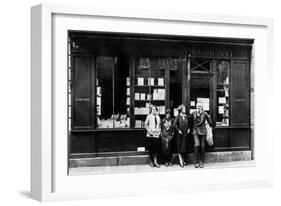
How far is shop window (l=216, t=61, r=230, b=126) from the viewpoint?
7578 mm

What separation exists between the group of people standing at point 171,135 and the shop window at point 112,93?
1.45 ft

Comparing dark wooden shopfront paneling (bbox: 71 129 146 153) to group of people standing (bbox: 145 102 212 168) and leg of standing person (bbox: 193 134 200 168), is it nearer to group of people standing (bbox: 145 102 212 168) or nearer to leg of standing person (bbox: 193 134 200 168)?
group of people standing (bbox: 145 102 212 168)

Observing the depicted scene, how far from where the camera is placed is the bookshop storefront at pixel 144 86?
6.77 meters

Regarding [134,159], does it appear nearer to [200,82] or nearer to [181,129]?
[181,129]

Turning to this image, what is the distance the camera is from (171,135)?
7145mm

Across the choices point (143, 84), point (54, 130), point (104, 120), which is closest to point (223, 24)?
point (143, 84)

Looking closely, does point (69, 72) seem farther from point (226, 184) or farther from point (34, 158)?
point (226, 184)

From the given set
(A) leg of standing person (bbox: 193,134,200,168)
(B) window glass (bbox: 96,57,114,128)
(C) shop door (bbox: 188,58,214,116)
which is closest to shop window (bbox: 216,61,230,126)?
(C) shop door (bbox: 188,58,214,116)

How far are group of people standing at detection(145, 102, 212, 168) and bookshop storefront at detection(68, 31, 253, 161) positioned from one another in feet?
0.37

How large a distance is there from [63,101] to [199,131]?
2.12 metres

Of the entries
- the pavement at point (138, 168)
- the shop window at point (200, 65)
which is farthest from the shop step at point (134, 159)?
the shop window at point (200, 65)

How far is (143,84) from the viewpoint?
7.72 meters

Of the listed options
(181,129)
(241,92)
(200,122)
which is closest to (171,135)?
(181,129)

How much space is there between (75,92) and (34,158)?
995mm
